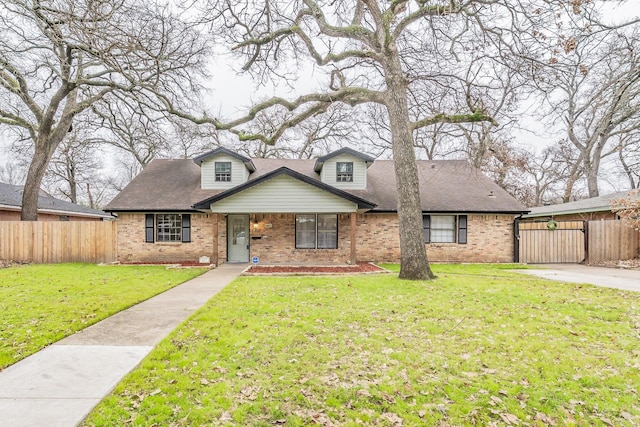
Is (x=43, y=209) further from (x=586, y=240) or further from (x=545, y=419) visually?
(x=586, y=240)

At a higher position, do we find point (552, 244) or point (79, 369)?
point (552, 244)

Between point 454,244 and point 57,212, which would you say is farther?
point 57,212

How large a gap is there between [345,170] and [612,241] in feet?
39.2

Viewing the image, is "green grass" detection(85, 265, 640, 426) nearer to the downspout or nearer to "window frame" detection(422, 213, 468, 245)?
"window frame" detection(422, 213, 468, 245)

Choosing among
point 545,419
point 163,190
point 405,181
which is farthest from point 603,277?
point 163,190

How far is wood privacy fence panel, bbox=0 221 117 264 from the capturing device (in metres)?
13.5

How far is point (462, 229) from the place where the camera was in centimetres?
1438

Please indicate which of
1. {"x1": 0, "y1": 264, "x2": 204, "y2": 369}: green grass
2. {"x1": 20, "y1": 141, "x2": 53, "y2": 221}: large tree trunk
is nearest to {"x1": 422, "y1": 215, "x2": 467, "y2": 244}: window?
{"x1": 0, "y1": 264, "x2": 204, "y2": 369}: green grass

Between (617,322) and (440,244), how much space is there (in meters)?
9.01

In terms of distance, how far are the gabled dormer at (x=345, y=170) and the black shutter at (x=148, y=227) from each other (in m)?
7.76

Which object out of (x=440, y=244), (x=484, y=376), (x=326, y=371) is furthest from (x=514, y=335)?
(x=440, y=244)

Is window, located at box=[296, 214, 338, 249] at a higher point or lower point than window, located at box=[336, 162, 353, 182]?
lower

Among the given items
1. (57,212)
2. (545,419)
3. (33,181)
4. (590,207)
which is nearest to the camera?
(545,419)

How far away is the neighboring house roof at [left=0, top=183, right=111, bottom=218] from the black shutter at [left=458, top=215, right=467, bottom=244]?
21.9 metres
